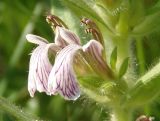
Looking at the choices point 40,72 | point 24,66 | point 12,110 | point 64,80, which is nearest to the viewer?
point 64,80

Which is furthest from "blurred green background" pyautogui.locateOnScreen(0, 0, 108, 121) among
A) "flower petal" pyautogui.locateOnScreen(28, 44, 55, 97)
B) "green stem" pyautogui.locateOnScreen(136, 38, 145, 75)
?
"flower petal" pyautogui.locateOnScreen(28, 44, 55, 97)

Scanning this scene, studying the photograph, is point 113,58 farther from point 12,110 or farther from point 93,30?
point 12,110

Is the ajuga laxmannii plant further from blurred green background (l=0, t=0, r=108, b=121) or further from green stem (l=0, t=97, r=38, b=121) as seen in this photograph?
blurred green background (l=0, t=0, r=108, b=121)

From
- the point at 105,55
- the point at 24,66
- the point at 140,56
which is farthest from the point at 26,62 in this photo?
the point at 105,55

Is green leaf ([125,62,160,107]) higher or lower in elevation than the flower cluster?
lower

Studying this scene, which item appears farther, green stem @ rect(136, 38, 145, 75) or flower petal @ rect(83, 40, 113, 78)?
green stem @ rect(136, 38, 145, 75)

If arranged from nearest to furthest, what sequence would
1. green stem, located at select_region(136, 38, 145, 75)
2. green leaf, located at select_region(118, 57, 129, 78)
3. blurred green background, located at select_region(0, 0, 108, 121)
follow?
green leaf, located at select_region(118, 57, 129, 78), green stem, located at select_region(136, 38, 145, 75), blurred green background, located at select_region(0, 0, 108, 121)

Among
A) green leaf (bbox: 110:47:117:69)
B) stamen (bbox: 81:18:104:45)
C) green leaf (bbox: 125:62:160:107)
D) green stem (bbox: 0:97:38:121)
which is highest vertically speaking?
stamen (bbox: 81:18:104:45)

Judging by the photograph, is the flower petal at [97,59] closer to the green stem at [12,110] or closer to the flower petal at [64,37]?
the flower petal at [64,37]
